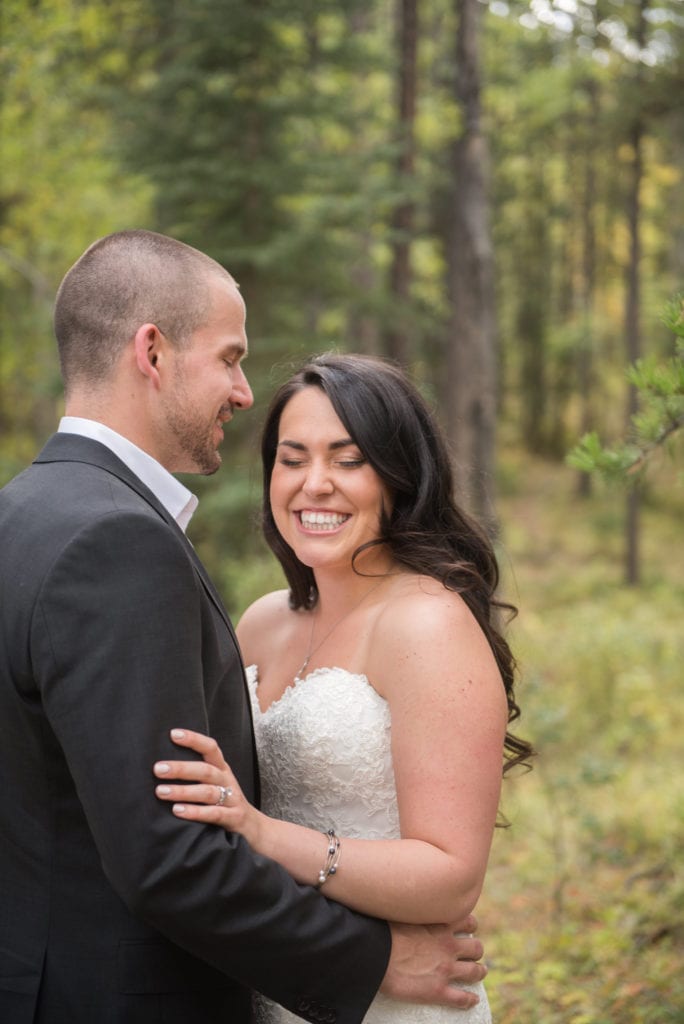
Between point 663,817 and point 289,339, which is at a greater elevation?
point 289,339

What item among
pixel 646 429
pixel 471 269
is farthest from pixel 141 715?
pixel 471 269

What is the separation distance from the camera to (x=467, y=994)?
8.77ft

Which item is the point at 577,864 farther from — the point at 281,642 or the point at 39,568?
the point at 39,568

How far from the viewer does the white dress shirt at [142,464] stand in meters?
2.38

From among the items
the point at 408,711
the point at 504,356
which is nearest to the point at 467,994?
the point at 408,711

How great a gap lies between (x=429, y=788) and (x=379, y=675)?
367mm

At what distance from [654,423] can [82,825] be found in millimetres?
Answer: 2087

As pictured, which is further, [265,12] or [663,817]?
[265,12]

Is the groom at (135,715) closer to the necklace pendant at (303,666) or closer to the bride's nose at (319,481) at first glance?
the bride's nose at (319,481)

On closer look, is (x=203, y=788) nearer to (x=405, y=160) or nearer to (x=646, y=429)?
(x=646, y=429)

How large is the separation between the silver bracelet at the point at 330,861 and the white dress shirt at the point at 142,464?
33.1 inches

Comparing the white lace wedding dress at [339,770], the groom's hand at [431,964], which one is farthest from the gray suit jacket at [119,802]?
the white lace wedding dress at [339,770]

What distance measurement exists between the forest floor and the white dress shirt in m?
1.49

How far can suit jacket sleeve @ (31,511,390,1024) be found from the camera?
6.43ft
